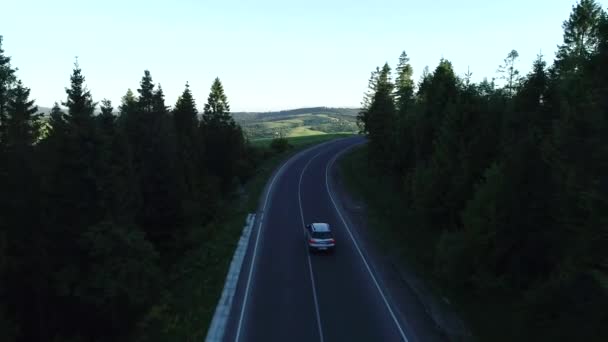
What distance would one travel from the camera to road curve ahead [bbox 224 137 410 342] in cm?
1906

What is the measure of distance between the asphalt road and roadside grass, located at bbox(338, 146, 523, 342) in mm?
2559

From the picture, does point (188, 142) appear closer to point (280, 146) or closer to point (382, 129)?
point (382, 129)

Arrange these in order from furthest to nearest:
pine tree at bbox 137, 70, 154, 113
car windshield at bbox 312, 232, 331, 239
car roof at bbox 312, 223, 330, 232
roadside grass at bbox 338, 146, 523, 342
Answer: pine tree at bbox 137, 70, 154, 113
car roof at bbox 312, 223, 330, 232
car windshield at bbox 312, 232, 331, 239
roadside grass at bbox 338, 146, 523, 342

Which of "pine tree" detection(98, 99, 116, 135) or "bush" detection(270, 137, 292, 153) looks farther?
"bush" detection(270, 137, 292, 153)

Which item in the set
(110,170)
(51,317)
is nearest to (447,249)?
(110,170)

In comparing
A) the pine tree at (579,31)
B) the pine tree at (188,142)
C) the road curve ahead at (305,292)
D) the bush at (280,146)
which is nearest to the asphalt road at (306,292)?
the road curve ahead at (305,292)

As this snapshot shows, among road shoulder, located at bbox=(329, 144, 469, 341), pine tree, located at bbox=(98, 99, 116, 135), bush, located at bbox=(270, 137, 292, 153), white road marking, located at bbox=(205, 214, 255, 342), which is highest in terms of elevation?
pine tree, located at bbox=(98, 99, 116, 135)

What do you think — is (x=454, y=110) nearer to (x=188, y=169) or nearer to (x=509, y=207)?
(x=509, y=207)

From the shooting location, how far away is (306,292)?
2320cm

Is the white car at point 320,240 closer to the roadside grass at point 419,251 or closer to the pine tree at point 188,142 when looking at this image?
the roadside grass at point 419,251

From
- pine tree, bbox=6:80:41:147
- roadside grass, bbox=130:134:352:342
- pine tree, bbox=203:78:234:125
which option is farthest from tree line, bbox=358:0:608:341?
pine tree, bbox=203:78:234:125

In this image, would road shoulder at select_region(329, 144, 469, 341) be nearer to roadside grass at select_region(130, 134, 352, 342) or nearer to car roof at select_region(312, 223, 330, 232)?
car roof at select_region(312, 223, 330, 232)

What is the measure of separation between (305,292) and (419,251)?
960cm

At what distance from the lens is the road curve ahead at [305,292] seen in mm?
19062
